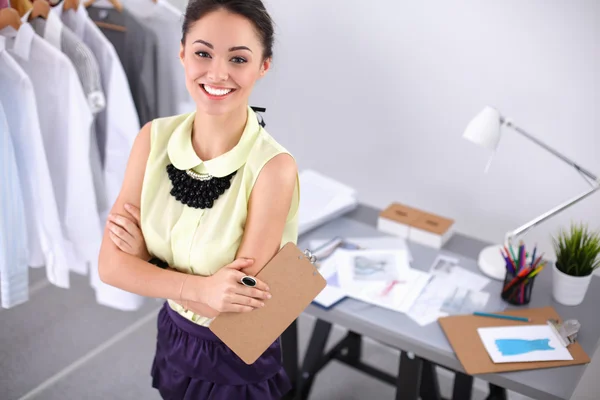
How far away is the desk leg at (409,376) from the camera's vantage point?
1.69 metres

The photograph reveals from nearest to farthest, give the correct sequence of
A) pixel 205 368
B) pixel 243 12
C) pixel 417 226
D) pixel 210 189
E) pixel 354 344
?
pixel 243 12, pixel 210 189, pixel 205 368, pixel 417 226, pixel 354 344

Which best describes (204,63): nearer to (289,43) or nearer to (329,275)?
(329,275)

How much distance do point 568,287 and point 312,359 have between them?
2.97ft

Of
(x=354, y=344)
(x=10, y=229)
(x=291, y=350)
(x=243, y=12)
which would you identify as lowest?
(x=354, y=344)

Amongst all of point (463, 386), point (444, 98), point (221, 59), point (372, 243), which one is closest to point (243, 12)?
point (221, 59)

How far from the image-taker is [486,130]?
1.71 meters

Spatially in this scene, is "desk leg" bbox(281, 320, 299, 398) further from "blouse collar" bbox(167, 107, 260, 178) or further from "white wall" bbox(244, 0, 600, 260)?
"blouse collar" bbox(167, 107, 260, 178)

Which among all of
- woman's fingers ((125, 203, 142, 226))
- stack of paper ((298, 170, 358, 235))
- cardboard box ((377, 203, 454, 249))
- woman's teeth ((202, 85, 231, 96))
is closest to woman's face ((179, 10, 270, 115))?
woman's teeth ((202, 85, 231, 96))

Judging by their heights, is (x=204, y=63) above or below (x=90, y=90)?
above

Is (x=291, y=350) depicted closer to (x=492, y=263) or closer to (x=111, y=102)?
(x=492, y=263)

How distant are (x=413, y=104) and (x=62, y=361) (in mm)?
1608

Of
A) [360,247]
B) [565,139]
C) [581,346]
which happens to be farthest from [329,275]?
[565,139]

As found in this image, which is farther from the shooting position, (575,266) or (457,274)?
(457,274)

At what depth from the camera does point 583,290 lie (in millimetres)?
1725
